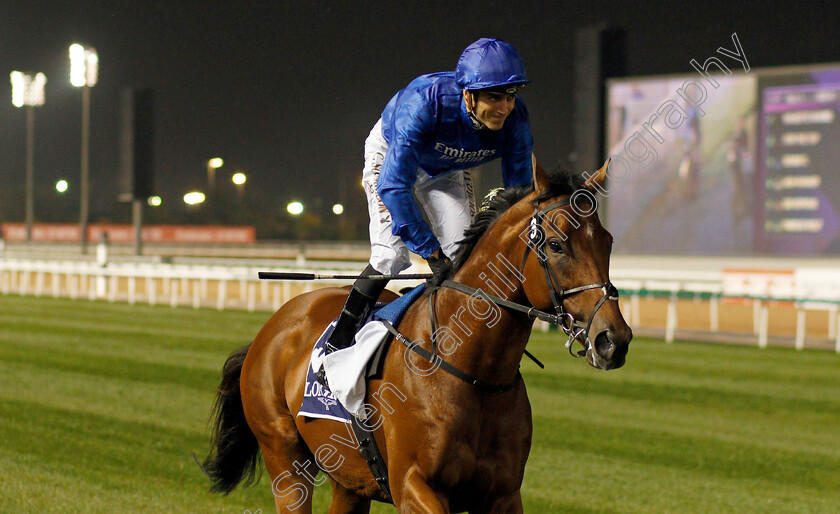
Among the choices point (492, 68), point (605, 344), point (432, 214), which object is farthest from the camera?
point (432, 214)

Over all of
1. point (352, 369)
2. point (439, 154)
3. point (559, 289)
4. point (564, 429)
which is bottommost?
point (564, 429)

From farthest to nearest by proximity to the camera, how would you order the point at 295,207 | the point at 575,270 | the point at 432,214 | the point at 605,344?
the point at 295,207, the point at 432,214, the point at 575,270, the point at 605,344

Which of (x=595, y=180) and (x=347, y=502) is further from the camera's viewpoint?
(x=347, y=502)

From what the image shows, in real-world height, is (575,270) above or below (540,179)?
below

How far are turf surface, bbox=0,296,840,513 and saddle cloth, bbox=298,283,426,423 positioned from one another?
1.52 metres

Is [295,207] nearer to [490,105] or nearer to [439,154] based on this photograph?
[439,154]

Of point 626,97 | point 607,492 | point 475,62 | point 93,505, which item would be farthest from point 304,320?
point 626,97

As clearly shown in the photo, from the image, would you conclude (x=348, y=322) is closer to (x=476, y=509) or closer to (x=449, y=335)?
(x=449, y=335)

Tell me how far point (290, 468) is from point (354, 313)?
2.47 feet

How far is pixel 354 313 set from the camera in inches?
120

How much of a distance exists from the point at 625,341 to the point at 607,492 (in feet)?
8.41

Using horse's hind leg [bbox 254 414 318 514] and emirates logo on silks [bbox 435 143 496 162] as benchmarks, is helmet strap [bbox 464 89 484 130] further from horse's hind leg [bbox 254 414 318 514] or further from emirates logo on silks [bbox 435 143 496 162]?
horse's hind leg [bbox 254 414 318 514]

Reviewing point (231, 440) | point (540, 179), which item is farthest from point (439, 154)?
point (231, 440)

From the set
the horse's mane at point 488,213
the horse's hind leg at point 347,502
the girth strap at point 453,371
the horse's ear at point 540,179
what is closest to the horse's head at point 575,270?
the horse's ear at point 540,179
